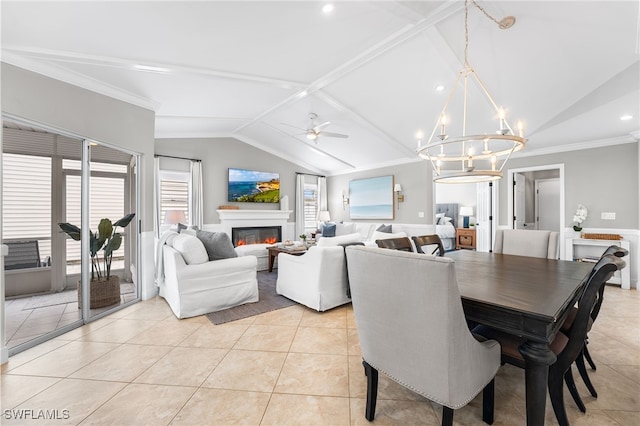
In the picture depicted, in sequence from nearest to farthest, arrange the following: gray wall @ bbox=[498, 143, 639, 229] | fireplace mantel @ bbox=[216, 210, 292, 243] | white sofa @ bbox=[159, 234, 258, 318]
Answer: white sofa @ bbox=[159, 234, 258, 318], gray wall @ bbox=[498, 143, 639, 229], fireplace mantel @ bbox=[216, 210, 292, 243]

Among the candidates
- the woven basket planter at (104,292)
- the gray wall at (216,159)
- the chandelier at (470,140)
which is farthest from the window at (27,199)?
the chandelier at (470,140)

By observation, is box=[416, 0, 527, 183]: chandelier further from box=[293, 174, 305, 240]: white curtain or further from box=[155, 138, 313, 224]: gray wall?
box=[155, 138, 313, 224]: gray wall

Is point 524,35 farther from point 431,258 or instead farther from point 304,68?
point 431,258

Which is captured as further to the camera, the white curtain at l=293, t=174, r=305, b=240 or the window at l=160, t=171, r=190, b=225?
the white curtain at l=293, t=174, r=305, b=240

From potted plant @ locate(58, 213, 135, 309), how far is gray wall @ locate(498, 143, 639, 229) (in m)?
6.99

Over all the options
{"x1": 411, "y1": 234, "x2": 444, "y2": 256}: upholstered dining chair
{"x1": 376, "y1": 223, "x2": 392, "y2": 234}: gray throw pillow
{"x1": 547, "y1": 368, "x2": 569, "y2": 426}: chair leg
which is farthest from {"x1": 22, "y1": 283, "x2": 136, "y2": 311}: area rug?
{"x1": 376, "y1": 223, "x2": 392, "y2": 234}: gray throw pillow

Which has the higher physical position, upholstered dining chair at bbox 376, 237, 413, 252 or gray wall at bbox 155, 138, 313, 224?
gray wall at bbox 155, 138, 313, 224

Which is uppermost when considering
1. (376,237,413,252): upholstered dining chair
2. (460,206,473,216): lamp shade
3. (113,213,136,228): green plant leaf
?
(460,206,473,216): lamp shade

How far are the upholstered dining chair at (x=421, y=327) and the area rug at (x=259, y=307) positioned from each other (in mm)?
2104

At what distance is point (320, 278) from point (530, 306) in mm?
2164

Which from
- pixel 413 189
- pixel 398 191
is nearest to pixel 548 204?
pixel 413 189

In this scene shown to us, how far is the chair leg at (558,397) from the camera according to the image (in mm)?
1458

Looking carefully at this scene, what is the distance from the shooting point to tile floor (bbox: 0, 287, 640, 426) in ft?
5.32

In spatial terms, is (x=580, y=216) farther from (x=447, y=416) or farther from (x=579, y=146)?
(x=447, y=416)
